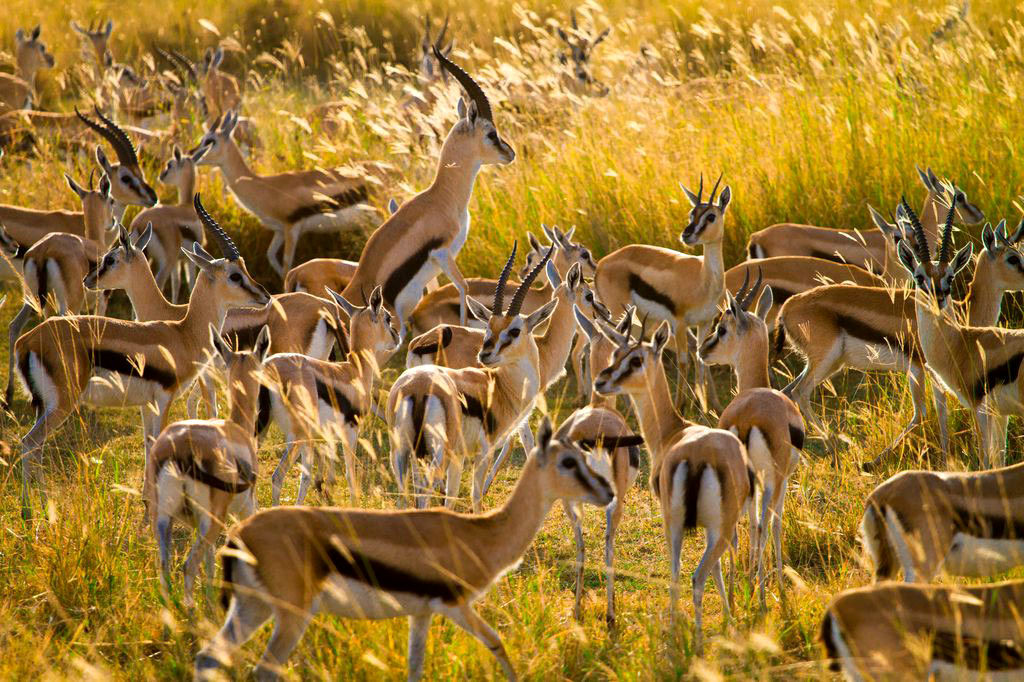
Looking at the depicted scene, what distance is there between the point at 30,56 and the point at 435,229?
10.1 m

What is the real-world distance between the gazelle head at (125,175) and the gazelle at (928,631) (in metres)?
6.88

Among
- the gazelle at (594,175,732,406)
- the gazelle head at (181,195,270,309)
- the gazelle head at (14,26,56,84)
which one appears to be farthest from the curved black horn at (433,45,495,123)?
the gazelle head at (14,26,56,84)

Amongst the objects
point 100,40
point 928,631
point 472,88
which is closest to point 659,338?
point 928,631

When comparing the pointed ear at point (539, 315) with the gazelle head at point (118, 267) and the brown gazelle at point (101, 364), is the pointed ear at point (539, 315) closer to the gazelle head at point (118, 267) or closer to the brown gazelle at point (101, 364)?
the brown gazelle at point (101, 364)

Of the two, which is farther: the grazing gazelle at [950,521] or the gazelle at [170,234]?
the gazelle at [170,234]

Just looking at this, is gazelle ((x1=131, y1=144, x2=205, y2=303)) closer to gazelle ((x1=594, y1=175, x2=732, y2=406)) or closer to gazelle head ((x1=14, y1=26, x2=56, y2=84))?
gazelle ((x1=594, y1=175, x2=732, y2=406))

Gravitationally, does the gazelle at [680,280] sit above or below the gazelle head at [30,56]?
above

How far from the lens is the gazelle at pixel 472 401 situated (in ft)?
16.1

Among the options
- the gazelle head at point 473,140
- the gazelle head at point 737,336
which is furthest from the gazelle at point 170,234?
the gazelle head at point 737,336

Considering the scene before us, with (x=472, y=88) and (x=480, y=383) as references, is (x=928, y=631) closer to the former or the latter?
(x=480, y=383)

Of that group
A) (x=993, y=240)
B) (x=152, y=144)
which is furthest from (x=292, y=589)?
(x=152, y=144)

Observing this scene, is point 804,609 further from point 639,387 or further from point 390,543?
point 390,543

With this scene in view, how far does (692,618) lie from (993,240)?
2.85 m

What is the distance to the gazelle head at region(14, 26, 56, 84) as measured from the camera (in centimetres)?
1531
